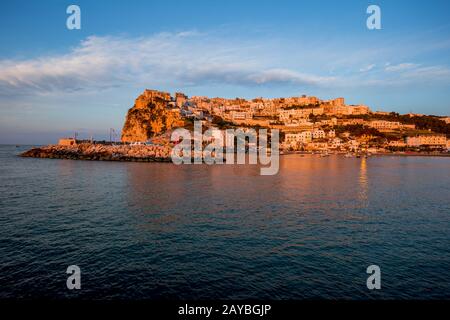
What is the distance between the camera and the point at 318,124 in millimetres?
161250

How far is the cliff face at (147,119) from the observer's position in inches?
5015

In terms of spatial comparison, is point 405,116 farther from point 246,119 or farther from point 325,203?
point 325,203

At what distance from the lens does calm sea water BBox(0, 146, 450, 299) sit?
1104 centimetres

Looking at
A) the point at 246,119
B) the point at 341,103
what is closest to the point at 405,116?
the point at 341,103

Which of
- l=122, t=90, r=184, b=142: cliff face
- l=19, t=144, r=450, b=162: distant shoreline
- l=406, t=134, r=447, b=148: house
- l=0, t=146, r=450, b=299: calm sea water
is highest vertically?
l=122, t=90, r=184, b=142: cliff face

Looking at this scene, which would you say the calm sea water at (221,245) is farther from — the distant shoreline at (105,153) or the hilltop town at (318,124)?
the hilltop town at (318,124)

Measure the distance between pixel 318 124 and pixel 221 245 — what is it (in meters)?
156

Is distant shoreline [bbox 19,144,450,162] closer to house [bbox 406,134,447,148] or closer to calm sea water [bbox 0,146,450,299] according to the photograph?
calm sea water [bbox 0,146,450,299]
